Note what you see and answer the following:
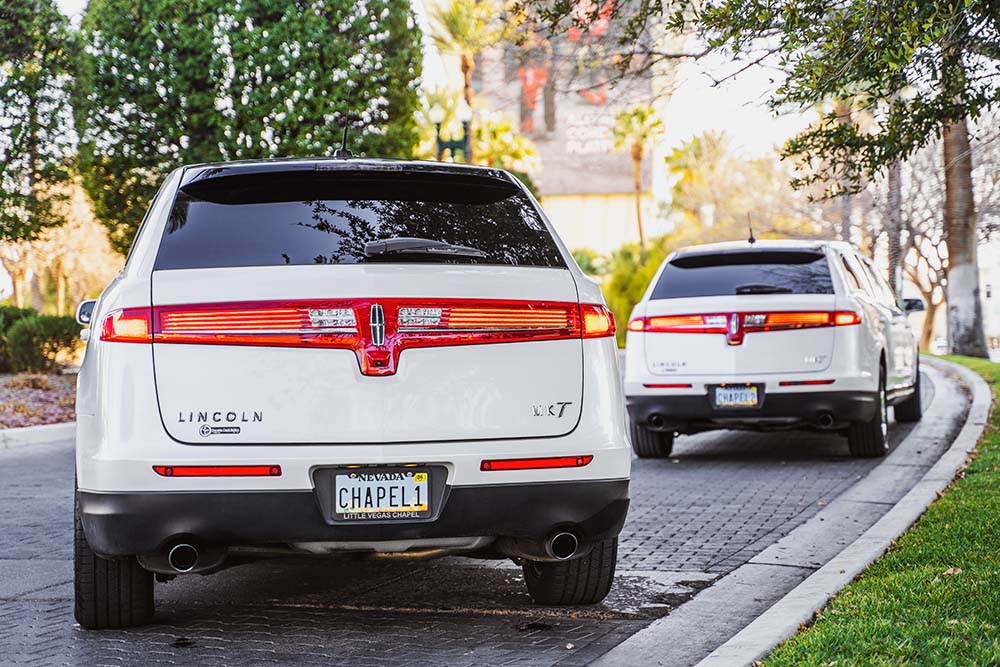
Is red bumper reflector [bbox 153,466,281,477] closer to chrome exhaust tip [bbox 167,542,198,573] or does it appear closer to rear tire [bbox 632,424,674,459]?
chrome exhaust tip [bbox 167,542,198,573]

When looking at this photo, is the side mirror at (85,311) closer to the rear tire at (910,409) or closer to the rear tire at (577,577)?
the rear tire at (577,577)

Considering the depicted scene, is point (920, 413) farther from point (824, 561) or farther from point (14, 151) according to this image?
point (14, 151)

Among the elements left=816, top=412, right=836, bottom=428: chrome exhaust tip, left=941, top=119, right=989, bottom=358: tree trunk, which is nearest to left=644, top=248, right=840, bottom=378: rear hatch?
left=816, top=412, right=836, bottom=428: chrome exhaust tip

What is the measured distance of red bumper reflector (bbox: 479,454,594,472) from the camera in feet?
16.3

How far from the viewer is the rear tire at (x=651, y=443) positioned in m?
11.8

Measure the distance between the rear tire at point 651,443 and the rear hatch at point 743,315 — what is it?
0.83m

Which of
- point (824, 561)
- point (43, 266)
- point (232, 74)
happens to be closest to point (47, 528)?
point (824, 561)

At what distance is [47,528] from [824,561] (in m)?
4.60

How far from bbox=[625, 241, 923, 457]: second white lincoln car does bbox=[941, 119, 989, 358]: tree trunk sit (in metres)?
15.3

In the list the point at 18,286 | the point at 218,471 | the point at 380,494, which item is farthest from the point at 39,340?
the point at 18,286

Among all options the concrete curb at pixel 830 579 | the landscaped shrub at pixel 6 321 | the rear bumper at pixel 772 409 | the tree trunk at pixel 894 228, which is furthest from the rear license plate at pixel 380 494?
the tree trunk at pixel 894 228

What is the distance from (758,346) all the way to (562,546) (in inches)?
233

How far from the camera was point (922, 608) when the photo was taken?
207 inches

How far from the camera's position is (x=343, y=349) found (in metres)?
4.85
